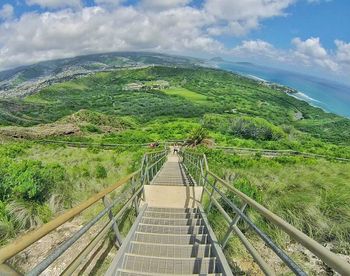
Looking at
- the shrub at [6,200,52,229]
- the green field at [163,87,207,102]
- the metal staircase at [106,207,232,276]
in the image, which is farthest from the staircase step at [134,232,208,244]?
the green field at [163,87,207,102]

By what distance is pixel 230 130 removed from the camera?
243 ft

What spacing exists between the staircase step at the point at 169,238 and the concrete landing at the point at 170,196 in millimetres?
3640

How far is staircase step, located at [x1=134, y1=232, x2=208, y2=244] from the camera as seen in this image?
5578mm

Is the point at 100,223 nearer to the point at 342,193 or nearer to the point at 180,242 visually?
the point at 180,242

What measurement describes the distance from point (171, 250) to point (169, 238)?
1.81ft

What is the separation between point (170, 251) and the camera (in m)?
5.14

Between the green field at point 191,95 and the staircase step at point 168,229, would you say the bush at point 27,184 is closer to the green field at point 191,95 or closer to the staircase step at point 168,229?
the staircase step at point 168,229

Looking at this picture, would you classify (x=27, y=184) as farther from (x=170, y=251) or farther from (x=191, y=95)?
(x=191, y=95)

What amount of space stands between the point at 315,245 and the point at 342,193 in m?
5.90

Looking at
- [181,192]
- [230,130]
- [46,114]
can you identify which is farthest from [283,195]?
[46,114]

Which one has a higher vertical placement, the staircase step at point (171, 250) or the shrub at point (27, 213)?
the staircase step at point (171, 250)

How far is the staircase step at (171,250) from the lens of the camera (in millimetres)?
5017

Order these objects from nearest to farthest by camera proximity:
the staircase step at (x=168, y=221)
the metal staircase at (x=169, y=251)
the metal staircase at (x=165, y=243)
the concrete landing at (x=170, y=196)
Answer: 1. the metal staircase at (x=165, y=243)
2. the metal staircase at (x=169, y=251)
3. the staircase step at (x=168, y=221)
4. the concrete landing at (x=170, y=196)

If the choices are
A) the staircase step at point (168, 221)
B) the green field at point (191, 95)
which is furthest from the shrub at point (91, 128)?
the green field at point (191, 95)
